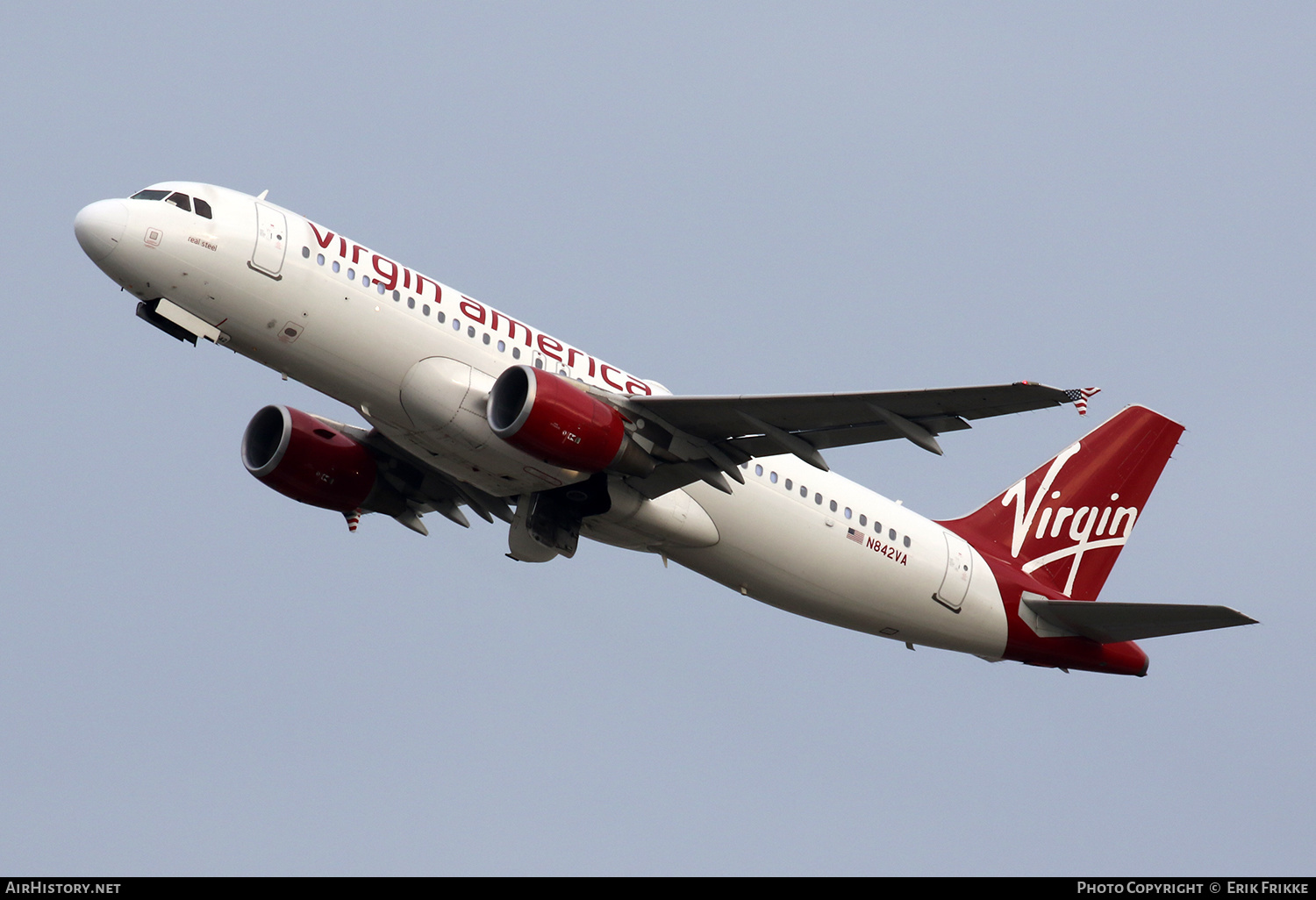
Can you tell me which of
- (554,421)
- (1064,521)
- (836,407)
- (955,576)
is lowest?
(955,576)

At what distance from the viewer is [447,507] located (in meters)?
36.4

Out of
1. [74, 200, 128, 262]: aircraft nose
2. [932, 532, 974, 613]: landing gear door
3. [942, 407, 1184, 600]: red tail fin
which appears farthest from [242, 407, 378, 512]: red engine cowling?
[942, 407, 1184, 600]: red tail fin

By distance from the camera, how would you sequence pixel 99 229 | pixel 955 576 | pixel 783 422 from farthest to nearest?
1. pixel 955 576
2. pixel 783 422
3. pixel 99 229

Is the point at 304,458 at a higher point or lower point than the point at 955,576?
higher

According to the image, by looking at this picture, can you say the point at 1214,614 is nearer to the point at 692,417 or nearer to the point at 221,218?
the point at 692,417

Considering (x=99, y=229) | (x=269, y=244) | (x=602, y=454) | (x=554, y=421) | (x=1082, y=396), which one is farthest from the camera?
(x=602, y=454)

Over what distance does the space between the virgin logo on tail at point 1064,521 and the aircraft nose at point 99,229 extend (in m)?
22.1

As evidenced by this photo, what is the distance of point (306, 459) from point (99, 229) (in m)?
7.92

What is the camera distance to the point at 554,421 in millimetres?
28844

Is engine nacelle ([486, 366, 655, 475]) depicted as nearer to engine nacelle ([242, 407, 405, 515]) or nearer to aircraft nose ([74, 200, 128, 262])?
engine nacelle ([242, 407, 405, 515])

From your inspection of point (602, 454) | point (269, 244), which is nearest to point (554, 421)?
point (602, 454)

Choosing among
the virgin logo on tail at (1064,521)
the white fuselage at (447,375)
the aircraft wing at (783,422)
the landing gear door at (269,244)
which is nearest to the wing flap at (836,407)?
the aircraft wing at (783,422)

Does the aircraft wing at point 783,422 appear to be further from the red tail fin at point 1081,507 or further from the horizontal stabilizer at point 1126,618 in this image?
the red tail fin at point 1081,507

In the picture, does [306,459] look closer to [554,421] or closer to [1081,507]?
[554,421]
